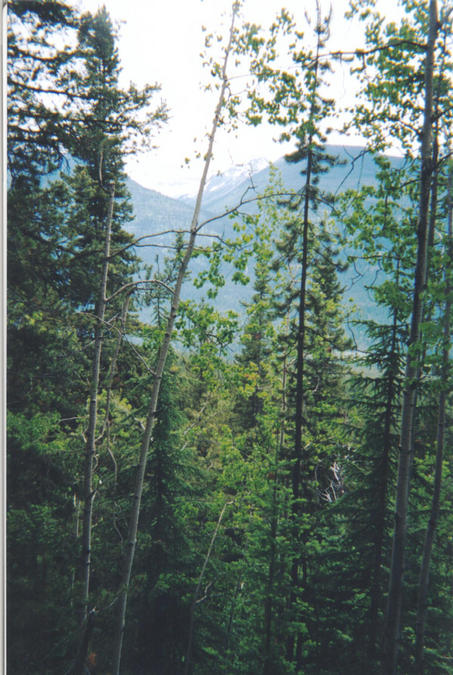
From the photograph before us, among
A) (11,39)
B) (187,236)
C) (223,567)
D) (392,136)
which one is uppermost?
(11,39)

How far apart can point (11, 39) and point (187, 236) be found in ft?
5.62

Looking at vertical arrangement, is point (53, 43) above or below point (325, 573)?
above

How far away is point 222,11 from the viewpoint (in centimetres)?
272

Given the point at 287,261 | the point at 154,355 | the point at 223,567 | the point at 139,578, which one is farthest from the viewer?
the point at 287,261

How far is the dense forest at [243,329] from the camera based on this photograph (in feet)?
7.84

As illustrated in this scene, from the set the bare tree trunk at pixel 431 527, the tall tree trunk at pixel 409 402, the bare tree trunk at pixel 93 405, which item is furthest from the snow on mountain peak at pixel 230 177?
the bare tree trunk at pixel 431 527

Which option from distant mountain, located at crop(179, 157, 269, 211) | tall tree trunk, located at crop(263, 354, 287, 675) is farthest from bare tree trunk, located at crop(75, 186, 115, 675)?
tall tree trunk, located at crop(263, 354, 287, 675)

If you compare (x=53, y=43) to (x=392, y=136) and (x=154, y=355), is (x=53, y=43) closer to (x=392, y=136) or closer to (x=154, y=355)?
(x=392, y=136)

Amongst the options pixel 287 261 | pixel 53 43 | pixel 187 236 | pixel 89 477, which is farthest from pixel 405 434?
pixel 53 43

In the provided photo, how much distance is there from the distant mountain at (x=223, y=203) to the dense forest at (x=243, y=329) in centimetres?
6

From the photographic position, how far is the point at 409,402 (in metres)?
2.46

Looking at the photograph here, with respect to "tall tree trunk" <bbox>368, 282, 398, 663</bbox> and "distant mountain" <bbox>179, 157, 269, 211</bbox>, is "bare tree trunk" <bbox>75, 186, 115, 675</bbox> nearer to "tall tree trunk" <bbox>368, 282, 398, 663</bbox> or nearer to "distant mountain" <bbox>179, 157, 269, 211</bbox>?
"distant mountain" <bbox>179, 157, 269, 211</bbox>

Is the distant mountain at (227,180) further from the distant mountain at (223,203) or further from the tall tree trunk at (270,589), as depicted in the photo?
the tall tree trunk at (270,589)

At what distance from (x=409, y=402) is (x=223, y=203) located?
197 cm
